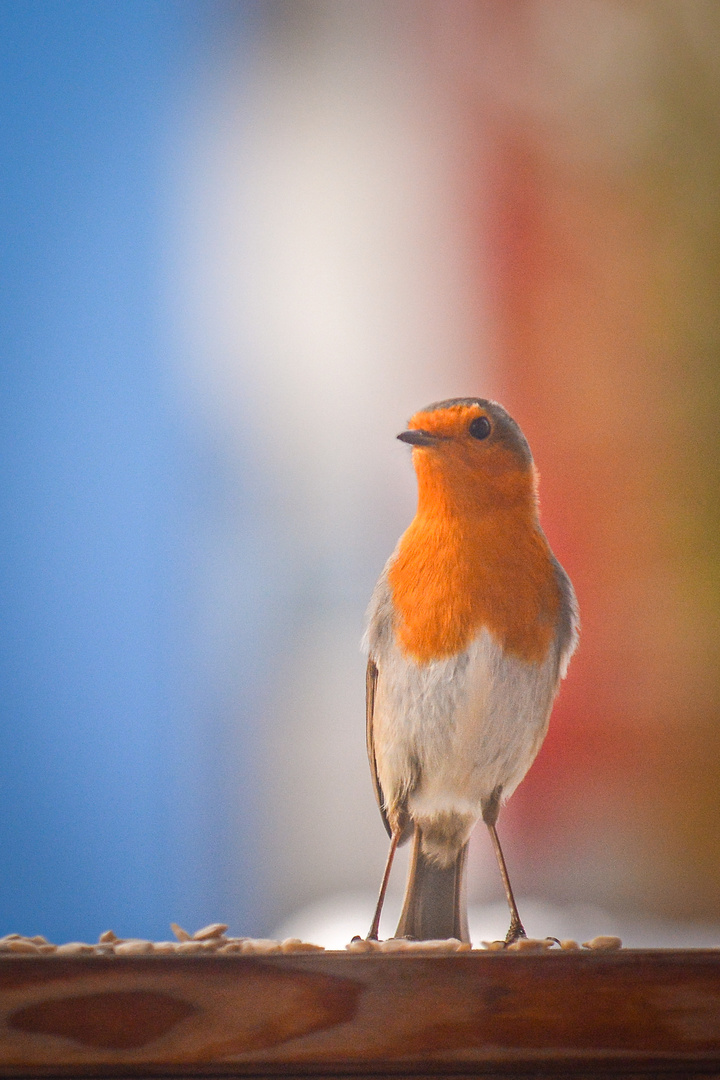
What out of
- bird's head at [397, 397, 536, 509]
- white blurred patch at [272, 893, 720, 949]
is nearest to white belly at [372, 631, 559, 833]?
bird's head at [397, 397, 536, 509]

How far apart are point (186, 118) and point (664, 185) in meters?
0.82

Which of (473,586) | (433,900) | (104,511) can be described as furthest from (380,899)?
(104,511)

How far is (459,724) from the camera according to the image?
3.46 ft

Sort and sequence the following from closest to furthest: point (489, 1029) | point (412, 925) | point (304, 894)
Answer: point (489, 1029) < point (412, 925) < point (304, 894)

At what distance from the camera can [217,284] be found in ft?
5.16

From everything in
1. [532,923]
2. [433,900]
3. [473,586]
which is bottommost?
[532,923]

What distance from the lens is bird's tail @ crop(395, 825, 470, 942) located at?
1074 millimetres

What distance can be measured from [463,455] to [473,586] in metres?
0.16

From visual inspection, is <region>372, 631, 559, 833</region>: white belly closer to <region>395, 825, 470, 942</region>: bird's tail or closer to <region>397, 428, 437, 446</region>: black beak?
<region>395, 825, 470, 942</region>: bird's tail

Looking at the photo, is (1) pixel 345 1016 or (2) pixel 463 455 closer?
(1) pixel 345 1016

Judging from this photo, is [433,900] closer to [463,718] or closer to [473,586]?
[463,718]

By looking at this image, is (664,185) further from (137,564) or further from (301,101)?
(137,564)

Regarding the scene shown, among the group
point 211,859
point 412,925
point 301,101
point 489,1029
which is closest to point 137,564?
point 211,859

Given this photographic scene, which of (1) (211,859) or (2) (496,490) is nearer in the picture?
(2) (496,490)
